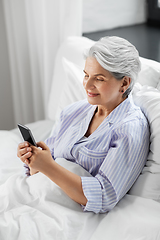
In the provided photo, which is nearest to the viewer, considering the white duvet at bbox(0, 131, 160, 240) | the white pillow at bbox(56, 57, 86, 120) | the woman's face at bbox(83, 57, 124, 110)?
the white duvet at bbox(0, 131, 160, 240)

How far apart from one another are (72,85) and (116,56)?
61 cm

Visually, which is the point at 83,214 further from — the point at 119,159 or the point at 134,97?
the point at 134,97

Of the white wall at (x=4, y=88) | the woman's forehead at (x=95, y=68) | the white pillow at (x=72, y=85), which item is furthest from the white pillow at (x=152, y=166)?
the white wall at (x=4, y=88)

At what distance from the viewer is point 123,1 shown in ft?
7.04

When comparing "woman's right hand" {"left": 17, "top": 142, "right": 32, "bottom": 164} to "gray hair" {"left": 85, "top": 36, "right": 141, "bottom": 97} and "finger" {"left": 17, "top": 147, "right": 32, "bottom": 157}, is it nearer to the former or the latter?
"finger" {"left": 17, "top": 147, "right": 32, "bottom": 157}

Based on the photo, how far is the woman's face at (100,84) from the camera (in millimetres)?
1082

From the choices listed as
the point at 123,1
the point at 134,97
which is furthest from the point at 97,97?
the point at 123,1

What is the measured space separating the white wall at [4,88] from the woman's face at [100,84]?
147 cm

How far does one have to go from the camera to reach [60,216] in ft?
3.40

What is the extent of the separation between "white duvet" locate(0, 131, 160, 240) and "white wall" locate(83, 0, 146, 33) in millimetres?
1337

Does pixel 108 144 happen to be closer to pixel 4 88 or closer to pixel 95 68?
pixel 95 68

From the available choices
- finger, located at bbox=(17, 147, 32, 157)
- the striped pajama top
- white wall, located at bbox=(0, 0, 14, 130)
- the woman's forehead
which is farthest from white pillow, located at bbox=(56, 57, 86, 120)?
white wall, located at bbox=(0, 0, 14, 130)

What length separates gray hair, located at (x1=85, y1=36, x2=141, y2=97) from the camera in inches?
41.0

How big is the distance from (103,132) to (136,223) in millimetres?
343
